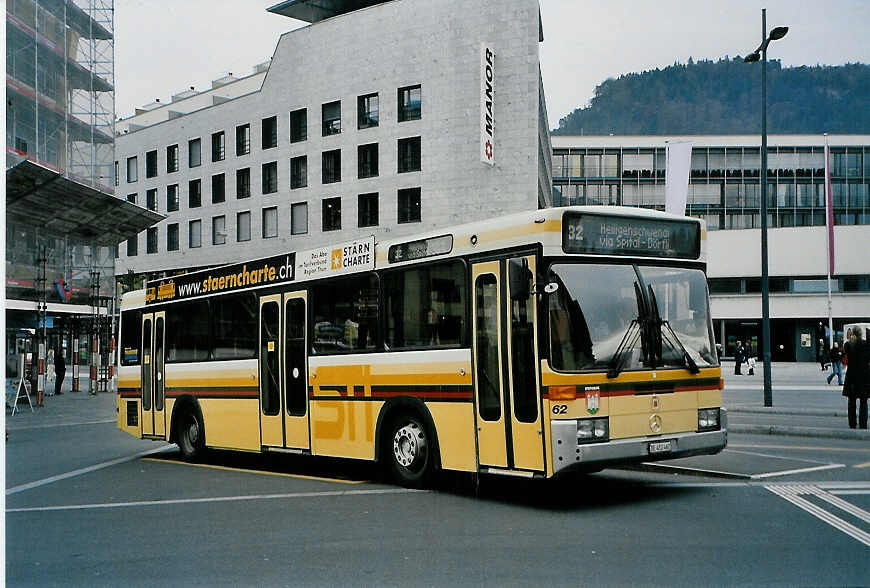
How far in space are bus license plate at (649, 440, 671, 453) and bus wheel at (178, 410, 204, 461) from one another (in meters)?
7.74

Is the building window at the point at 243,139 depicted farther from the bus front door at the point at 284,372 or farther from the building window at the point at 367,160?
the bus front door at the point at 284,372

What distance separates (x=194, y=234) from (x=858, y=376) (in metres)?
46.9

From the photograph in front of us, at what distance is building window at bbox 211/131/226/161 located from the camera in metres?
55.2

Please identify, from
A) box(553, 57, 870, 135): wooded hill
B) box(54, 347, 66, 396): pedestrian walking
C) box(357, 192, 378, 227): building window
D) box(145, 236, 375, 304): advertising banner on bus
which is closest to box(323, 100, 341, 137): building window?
box(357, 192, 378, 227): building window

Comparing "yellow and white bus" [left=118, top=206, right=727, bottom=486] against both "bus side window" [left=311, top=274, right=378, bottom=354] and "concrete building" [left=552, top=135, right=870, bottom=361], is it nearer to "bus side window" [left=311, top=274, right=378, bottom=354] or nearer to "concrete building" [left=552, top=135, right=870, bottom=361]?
"bus side window" [left=311, top=274, right=378, bottom=354]

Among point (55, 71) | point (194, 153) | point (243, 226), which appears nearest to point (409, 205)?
point (243, 226)

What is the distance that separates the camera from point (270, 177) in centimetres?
5288

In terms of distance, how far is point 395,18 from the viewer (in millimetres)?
45594

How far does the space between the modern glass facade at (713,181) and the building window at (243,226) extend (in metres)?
30.4

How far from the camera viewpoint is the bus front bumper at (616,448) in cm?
876

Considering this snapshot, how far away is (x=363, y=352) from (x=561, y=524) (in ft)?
12.5

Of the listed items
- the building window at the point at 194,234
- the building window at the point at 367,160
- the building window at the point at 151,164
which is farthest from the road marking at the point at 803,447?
the building window at the point at 151,164

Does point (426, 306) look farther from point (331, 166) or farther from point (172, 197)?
point (172, 197)

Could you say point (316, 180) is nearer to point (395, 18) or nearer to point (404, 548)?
point (395, 18)
